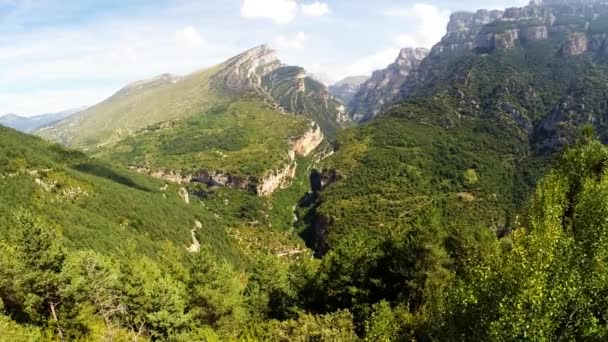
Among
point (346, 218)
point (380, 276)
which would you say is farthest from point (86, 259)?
point (346, 218)

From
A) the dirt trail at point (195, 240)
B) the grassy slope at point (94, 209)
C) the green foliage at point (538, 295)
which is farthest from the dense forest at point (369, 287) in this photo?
the dirt trail at point (195, 240)

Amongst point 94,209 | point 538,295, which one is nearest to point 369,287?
point 538,295

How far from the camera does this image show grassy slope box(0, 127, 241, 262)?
115188 mm

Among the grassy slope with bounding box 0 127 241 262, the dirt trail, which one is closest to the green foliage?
the grassy slope with bounding box 0 127 241 262

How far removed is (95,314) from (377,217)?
140 m

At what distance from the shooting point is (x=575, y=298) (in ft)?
91.9

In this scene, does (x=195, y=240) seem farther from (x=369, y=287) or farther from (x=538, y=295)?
(x=538, y=295)

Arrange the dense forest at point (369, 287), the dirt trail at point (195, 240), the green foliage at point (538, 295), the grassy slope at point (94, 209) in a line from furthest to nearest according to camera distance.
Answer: the dirt trail at point (195, 240) < the grassy slope at point (94, 209) < the dense forest at point (369, 287) < the green foliage at point (538, 295)

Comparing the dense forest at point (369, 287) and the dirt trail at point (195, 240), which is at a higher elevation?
the dense forest at point (369, 287)

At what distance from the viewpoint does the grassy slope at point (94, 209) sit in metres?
115

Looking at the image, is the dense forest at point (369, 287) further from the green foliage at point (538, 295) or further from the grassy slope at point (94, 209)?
the grassy slope at point (94, 209)

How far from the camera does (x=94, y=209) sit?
148625mm

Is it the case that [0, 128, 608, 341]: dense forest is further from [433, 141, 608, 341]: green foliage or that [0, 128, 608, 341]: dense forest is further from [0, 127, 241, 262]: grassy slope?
[0, 127, 241, 262]: grassy slope

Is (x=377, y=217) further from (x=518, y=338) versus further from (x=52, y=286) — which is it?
(x=518, y=338)
